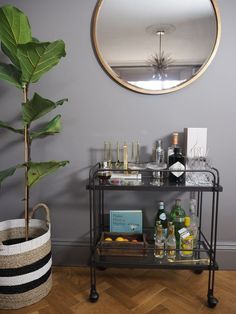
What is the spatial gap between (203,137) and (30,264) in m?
1.25

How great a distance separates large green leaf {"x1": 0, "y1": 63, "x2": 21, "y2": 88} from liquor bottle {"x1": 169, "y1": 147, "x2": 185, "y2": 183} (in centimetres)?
98

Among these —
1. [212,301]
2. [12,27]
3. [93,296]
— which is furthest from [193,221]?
[12,27]

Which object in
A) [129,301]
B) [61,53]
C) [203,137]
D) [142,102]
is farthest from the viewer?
[142,102]

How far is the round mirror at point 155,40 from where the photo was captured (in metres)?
1.58

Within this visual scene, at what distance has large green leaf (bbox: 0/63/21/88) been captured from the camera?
1.38 m

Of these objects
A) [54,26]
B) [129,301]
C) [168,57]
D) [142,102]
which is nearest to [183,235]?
[129,301]

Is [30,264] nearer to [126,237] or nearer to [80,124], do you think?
[126,237]

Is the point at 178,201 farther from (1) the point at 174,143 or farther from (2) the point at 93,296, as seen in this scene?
(2) the point at 93,296

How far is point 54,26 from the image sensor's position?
1.66 meters

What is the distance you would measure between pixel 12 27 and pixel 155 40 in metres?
0.85

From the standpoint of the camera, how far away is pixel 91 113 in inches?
67.2

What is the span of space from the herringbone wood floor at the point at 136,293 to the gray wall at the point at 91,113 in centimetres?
29

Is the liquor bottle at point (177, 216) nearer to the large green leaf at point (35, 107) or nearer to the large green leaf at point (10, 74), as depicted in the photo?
the large green leaf at point (35, 107)

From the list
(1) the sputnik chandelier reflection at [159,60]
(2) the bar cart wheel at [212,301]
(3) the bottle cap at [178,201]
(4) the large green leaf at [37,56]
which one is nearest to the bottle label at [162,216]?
(3) the bottle cap at [178,201]
